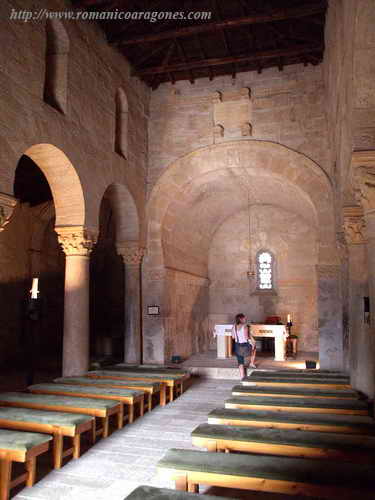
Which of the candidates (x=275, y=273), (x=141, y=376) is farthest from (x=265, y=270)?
(x=141, y=376)

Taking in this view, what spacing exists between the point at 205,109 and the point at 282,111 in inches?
85.7

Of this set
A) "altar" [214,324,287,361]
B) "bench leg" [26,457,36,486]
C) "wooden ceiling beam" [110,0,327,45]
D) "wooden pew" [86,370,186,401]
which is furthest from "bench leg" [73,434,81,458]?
"wooden ceiling beam" [110,0,327,45]

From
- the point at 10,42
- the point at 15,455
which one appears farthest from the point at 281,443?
the point at 10,42

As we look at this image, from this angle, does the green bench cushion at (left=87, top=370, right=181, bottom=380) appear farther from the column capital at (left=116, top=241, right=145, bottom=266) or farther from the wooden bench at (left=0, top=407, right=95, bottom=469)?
the column capital at (left=116, top=241, right=145, bottom=266)

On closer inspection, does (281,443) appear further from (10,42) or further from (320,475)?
(10,42)

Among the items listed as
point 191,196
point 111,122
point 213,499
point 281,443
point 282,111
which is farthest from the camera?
point 191,196

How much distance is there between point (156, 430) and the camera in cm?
691

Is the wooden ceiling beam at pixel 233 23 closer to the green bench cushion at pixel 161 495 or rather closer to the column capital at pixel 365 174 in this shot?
the column capital at pixel 365 174

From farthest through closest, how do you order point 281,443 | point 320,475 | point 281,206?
point 281,206 < point 281,443 < point 320,475

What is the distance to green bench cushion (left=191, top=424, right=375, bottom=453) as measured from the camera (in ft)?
14.2

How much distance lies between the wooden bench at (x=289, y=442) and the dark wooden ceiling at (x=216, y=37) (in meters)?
8.62

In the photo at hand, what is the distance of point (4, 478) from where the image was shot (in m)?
4.41

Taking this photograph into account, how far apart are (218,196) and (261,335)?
4.68 m

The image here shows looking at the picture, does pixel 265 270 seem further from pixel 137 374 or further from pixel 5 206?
pixel 5 206
